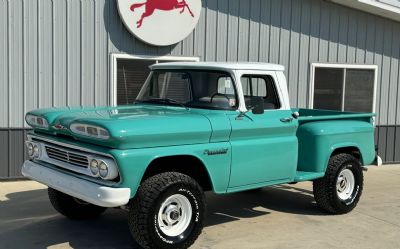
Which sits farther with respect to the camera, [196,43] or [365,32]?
[365,32]

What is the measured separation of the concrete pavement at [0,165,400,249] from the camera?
5.34m

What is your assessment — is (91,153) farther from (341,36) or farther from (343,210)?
(341,36)

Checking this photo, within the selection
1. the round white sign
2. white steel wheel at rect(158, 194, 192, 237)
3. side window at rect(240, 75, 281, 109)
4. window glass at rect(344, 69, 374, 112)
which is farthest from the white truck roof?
window glass at rect(344, 69, 374, 112)

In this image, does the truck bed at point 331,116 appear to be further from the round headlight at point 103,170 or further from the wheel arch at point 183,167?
the round headlight at point 103,170

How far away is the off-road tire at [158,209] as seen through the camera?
4.61 meters

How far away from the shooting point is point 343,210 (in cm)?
653

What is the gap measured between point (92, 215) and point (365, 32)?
751cm

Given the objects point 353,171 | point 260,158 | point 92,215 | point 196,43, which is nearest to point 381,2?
point 196,43

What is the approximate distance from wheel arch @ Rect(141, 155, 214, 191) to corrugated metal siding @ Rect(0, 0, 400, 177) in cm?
386

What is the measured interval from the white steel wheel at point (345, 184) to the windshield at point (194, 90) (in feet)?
6.85

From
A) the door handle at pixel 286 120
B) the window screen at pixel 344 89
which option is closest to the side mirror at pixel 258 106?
the door handle at pixel 286 120

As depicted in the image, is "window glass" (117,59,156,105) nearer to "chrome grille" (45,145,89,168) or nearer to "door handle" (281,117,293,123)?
"chrome grille" (45,145,89,168)

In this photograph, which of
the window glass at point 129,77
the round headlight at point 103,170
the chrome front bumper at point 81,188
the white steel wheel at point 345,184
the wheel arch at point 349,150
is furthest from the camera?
the window glass at point 129,77

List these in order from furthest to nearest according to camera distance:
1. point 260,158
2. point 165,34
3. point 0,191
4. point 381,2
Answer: point 381,2, point 165,34, point 0,191, point 260,158
